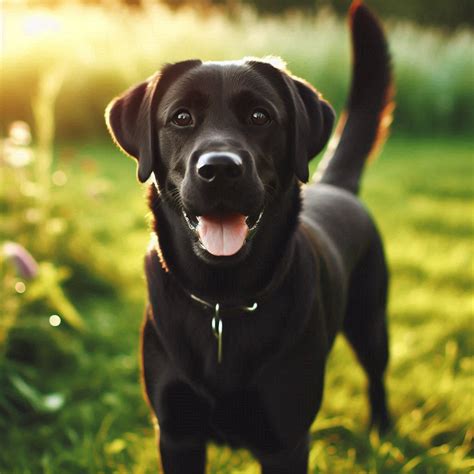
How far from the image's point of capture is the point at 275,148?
218 cm

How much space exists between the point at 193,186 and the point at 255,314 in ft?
1.52

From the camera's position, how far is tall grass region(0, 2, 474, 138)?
953 cm

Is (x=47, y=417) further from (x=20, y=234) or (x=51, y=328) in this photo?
(x=20, y=234)

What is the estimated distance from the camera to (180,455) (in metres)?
2.24

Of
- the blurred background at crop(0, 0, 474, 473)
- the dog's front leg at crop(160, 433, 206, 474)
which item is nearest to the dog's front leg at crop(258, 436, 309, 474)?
the dog's front leg at crop(160, 433, 206, 474)

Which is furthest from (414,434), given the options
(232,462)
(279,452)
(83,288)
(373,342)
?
(83,288)

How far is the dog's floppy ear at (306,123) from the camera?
2.20m

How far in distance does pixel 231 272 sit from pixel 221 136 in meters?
0.43

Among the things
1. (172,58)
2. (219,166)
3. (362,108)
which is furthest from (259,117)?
(172,58)

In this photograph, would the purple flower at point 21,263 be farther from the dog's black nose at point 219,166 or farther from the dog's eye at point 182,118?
the dog's black nose at point 219,166

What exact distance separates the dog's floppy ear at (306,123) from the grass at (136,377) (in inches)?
46.1

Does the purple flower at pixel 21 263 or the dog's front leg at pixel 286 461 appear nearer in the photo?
the dog's front leg at pixel 286 461

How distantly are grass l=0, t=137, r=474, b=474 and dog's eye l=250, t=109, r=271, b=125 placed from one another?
130cm

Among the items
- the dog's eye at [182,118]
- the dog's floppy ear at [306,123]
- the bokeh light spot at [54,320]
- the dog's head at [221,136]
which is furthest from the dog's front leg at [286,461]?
the bokeh light spot at [54,320]
